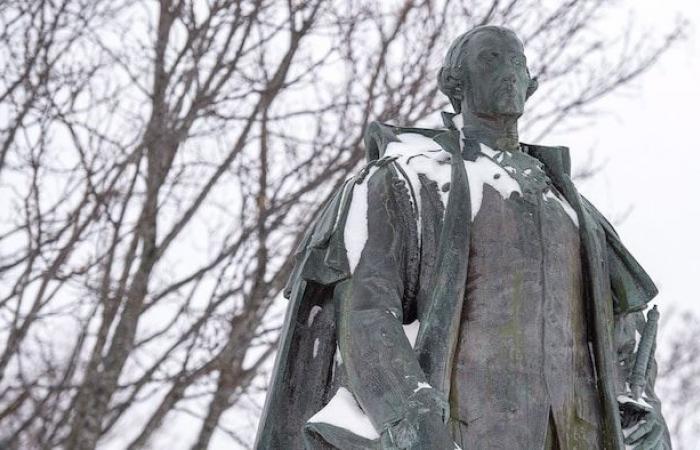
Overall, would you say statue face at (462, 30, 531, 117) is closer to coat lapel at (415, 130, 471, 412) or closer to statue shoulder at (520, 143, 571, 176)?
statue shoulder at (520, 143, 571, 176)

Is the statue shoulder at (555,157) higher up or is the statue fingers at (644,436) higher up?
the statue shoulder at (555,157)

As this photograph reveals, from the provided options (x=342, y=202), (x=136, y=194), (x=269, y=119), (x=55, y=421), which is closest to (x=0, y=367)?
(x=55, y=421)

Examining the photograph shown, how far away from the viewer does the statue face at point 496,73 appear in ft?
15.1

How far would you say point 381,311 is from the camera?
423 centimetres

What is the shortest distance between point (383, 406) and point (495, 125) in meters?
1.00

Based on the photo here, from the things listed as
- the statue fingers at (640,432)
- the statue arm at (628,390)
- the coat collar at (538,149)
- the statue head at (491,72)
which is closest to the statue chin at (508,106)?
the statue head at (491,72)

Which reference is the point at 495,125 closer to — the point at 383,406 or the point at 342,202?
the point at 342,202

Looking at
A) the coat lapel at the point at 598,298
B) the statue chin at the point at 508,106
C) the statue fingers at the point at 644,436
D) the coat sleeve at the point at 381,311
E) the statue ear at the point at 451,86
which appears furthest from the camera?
the statue ear at the point at 451,86

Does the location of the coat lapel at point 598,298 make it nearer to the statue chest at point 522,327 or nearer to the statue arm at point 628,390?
the statue chest at point 522,327

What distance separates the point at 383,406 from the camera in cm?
409

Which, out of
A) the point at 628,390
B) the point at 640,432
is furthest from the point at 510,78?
the point at 640,432

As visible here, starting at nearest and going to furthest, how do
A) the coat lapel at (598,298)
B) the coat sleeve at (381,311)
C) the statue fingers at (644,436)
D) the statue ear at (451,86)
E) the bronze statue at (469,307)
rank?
the coat sleeve at (381,311) → the bronze statue at (469,307) → the coat lapel at (598,298) → the statue fingers at (644,436) → the statue ear at (451,86)

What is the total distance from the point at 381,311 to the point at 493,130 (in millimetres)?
739

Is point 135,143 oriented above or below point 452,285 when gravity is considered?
above
